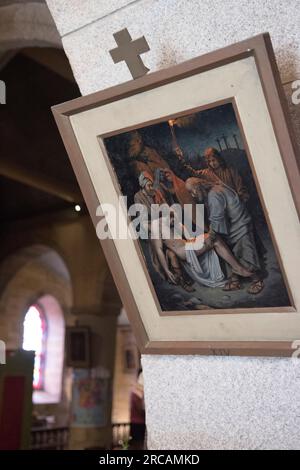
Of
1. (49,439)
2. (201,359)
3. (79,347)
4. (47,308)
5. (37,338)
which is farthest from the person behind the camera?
(47,308)

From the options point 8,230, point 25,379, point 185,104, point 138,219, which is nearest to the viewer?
point 185,104

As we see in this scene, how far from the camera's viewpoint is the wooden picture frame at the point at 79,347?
986 cm

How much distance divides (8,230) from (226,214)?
1066 centimetres

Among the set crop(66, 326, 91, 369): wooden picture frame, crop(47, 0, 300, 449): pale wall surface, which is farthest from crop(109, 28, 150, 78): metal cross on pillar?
crop(66, 326, 91, 369): wooden picture frame

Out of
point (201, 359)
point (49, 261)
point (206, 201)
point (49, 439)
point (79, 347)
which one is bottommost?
point (201, 359)

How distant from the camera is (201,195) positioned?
1.64m

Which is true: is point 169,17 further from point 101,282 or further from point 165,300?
point 101,282

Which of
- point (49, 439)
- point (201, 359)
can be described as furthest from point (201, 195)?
point (49, 439)

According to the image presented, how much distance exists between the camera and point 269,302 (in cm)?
162

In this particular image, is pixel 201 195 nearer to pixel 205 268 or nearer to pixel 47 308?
pixel 205 268

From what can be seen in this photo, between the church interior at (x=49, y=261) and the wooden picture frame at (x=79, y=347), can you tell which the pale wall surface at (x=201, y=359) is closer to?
the church interior at (x=49, y=261)

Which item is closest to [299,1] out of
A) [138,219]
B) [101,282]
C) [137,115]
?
[137,115]

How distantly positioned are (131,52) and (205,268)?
70 centimetres

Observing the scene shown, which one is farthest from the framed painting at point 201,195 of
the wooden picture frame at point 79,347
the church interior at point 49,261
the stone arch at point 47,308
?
the stone arch at point 47,308
